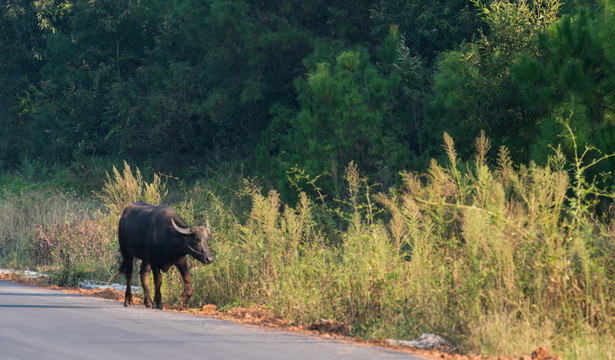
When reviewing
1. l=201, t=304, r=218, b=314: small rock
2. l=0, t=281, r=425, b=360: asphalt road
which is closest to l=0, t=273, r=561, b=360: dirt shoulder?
l=201, t=304, r=218, b=314: small rock

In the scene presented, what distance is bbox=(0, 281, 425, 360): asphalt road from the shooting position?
9.34 meters

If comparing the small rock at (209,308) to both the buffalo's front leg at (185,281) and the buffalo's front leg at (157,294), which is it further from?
the buffalo's front leg at (157,294)

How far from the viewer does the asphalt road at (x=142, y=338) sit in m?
9.34

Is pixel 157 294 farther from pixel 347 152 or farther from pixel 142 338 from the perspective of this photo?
pixel 347 152

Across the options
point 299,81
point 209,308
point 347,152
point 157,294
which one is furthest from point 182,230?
point 299,81

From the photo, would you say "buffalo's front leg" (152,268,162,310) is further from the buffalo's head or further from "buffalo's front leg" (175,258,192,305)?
the buffalo's head

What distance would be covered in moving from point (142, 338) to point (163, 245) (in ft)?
12.5

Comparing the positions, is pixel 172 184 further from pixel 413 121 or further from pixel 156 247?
pixel 156 247

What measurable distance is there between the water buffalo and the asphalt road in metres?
0.76

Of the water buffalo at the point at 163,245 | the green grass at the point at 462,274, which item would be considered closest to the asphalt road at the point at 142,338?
the water buffalo at the point at 163,245

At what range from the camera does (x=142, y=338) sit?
10.4 metres

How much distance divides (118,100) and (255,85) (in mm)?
10701

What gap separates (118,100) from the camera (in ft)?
124

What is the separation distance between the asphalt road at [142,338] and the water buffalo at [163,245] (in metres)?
0.76
